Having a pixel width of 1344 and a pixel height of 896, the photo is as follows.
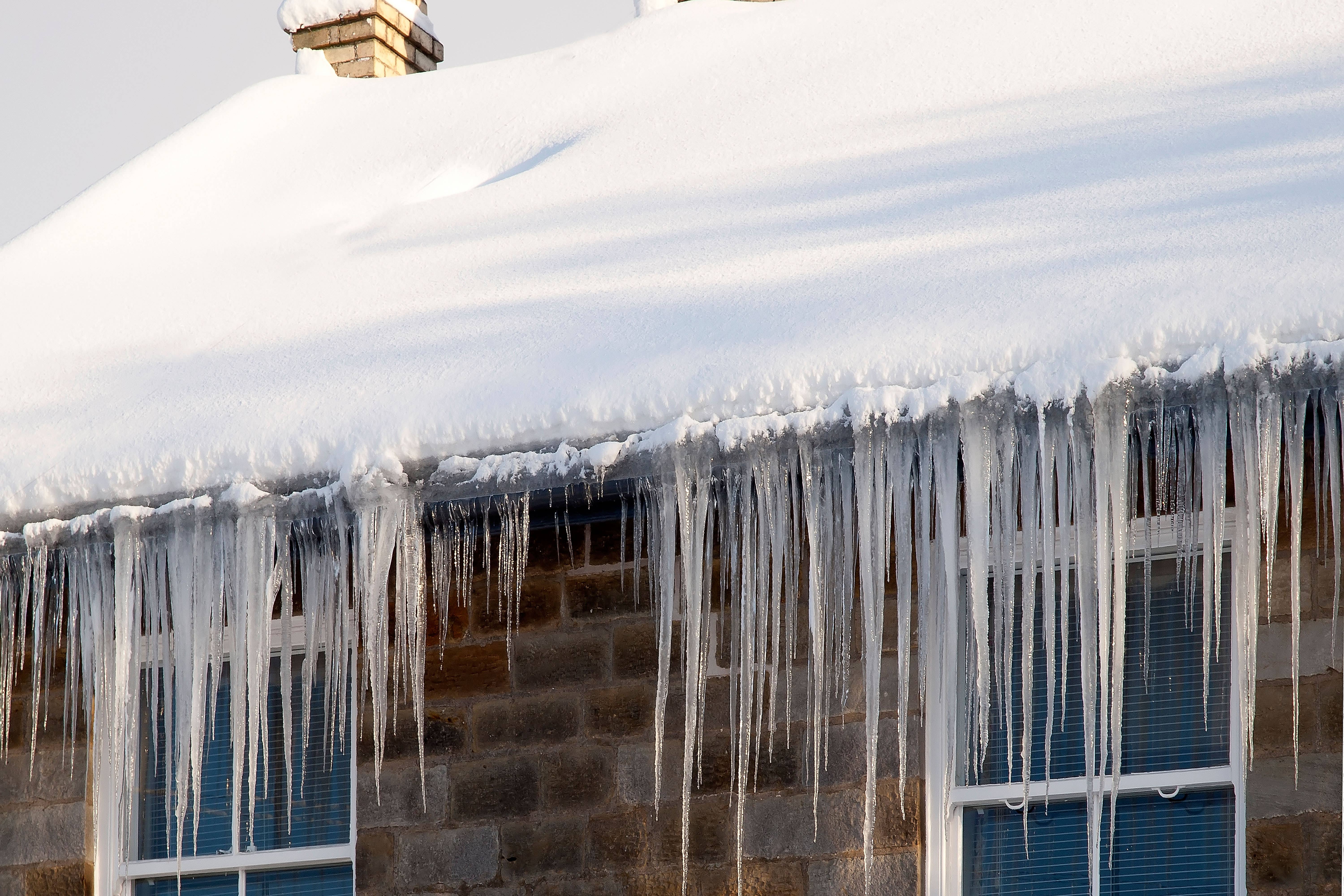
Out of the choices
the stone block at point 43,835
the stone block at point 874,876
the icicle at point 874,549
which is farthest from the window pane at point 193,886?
the icicle at point 874,549

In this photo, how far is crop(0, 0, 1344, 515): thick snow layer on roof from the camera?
11.1 ft

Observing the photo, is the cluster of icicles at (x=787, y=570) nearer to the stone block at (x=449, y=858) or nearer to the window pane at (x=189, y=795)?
the window pane at (x=189, y=795)

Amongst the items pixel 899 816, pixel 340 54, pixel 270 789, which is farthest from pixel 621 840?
pixel 340 54

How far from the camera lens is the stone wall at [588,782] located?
13.4 ft

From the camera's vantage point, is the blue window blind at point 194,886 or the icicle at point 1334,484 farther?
the blue window blind at point 194,886

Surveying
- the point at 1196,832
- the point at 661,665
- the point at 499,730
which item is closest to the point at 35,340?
the point at 499,730

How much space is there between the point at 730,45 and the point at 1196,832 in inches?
143

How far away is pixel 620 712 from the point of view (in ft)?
14.3

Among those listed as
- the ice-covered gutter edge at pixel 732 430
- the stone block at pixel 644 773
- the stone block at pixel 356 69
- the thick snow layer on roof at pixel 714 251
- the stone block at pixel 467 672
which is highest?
the stone block at pixel 356 69

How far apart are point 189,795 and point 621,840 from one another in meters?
1.46

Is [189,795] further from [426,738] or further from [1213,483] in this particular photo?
[1213,483]

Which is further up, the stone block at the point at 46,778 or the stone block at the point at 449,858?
the stone block at the point at 46,778

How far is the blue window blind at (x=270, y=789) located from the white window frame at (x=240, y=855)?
2 cm

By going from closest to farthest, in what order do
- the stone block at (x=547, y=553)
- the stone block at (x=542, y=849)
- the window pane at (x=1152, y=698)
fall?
the window pane at (x=1152, y=698)
the stone block at (x=542, y=849)
the stone block at (x=547, y=553)
